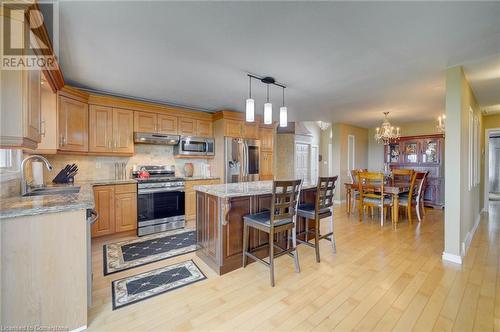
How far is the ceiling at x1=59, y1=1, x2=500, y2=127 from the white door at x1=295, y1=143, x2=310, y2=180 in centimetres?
392

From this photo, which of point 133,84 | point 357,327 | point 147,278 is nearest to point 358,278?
point 357,327

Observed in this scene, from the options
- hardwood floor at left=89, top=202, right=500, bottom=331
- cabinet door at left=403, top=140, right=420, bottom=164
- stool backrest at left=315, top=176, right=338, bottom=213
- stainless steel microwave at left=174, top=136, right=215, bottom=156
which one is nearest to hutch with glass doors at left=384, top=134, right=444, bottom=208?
cabinet door at left=403, top=140, right=420, bottom=164

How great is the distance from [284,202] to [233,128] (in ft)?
A: 9.18

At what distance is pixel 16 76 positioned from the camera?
145 centimetres

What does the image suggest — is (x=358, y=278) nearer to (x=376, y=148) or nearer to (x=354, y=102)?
(x=354, y=102)

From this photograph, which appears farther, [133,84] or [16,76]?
[133,84]

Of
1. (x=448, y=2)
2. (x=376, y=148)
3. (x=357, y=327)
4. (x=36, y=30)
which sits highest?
(x=448, y=2)

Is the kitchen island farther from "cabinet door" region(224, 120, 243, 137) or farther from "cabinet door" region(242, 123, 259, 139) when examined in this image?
"cabinet door" region(242, 123, 259, 139)

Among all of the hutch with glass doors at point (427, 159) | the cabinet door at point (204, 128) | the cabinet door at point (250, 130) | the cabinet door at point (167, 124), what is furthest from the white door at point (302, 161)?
the cabinet door at point (167, 124)

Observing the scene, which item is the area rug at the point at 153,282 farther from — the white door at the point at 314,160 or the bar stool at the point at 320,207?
the white door at the point at 314,160

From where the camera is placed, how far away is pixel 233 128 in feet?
15.6

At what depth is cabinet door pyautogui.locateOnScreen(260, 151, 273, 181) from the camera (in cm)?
530

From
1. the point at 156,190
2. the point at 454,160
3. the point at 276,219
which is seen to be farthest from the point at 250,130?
the point at 454,160

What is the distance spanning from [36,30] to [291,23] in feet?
6.40
